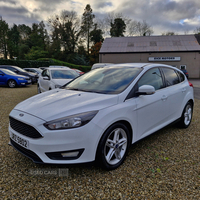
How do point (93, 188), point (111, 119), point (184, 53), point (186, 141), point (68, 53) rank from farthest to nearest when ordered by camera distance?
point (68, 53) → point (184, 53) → point (186, 141) → point (111, 119) → point (93, 188)

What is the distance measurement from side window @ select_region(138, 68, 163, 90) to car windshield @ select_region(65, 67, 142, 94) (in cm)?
16

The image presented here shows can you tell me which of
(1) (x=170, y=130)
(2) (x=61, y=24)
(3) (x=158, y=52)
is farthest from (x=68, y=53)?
(1) (x=170, y=130)

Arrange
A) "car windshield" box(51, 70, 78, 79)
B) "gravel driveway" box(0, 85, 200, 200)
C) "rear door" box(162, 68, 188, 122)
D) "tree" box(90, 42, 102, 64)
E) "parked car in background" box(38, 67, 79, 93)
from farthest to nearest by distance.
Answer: "tree" box(90, 42, 102, 64)
"car windshield" box(51, 70, 78, 79)
"parked car in background" box(38, 67, 79, 93)
"rear door" box(162, 68, 188, 122)
"gravel driveway" box(0, 85, 200, 200)

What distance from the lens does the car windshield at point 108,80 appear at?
9.97 feet

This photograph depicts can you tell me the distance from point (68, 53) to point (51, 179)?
4157cm

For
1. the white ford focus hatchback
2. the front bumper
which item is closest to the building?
the white ford focus hatchback

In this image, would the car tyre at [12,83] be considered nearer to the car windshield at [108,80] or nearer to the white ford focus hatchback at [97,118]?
the car windshield at [108,80]

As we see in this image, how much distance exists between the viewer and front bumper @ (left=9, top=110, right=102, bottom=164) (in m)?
2.22

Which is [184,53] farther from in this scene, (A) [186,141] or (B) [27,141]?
(B) [27,141]

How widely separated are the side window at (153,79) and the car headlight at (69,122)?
51.7 inches

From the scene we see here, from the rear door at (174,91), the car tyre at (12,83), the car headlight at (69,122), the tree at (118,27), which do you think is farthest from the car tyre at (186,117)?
the tree at (118,27)

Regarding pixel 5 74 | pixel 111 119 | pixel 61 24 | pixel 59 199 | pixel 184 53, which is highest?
pixel 61 24

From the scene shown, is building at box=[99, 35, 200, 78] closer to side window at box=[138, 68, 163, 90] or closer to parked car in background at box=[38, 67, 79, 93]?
parked car in background at box=[38, 67, 79, 93]

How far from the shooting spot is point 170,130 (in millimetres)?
4492
